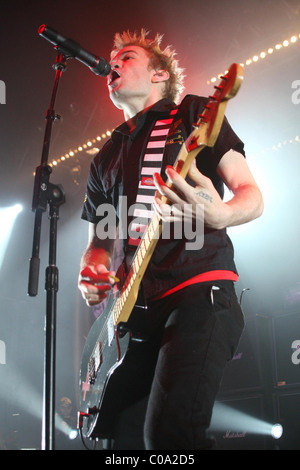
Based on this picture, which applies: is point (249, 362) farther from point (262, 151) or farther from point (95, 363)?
point (262, 151)

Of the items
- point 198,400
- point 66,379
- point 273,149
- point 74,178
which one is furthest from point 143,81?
point 66,379

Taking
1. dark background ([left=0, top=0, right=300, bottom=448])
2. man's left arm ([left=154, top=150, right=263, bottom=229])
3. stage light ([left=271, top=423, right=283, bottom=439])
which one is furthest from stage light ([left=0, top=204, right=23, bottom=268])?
man's left arm ([left=154, top=150, right=263, bottom=229])

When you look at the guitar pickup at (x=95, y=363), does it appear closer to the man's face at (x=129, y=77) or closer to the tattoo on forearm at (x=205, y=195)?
the tattoo on forearm at (x=205, y=195)

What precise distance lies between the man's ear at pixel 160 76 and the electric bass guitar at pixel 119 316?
3.92 ft

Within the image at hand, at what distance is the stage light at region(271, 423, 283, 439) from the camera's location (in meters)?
3.82

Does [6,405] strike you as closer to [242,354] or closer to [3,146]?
[3,146]

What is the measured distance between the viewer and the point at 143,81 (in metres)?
2.55

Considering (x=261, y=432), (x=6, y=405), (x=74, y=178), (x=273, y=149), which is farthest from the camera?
(x=6, y=405)

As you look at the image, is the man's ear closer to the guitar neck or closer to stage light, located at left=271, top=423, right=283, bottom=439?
the guitar neck

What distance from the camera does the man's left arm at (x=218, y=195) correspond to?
1.41 metres

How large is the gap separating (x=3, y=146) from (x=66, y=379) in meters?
4.60

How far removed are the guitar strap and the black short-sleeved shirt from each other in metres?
0.04

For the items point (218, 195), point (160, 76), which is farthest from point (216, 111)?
point (160, 76)

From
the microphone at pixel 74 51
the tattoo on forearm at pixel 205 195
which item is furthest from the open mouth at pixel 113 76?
the tattoo on forearm at pixel 205 195
